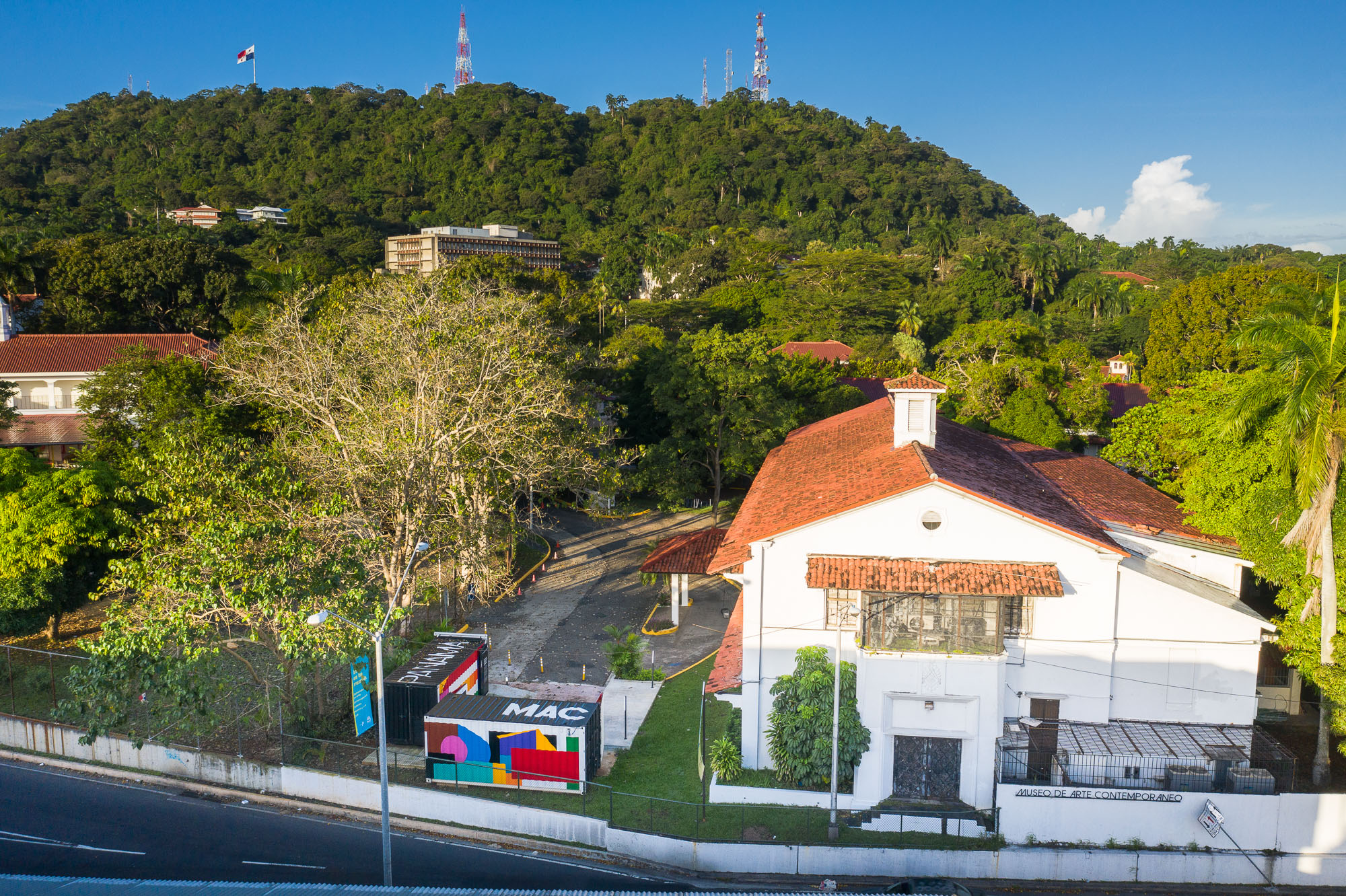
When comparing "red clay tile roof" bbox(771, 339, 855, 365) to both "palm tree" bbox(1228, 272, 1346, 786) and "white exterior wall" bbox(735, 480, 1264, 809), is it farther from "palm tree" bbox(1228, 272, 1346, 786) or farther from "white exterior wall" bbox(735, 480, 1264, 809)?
"white exterior wall" bbox(735, 480, 1264, 809)

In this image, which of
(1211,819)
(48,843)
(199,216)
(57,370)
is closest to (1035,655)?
(1211,819)

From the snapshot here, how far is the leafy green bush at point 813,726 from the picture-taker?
18922 millimetres

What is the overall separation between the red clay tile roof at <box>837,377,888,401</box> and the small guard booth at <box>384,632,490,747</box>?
35356 mm

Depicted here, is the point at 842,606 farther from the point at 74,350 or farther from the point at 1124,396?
the point at 74,350

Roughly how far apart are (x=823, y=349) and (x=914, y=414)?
46932mm

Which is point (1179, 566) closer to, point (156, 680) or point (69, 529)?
point (156, 680)

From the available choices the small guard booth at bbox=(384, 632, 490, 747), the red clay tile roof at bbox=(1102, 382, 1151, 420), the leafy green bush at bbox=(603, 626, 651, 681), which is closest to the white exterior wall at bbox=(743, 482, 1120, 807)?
the leafy green bush at bbox=(603, 626, 651, 681)

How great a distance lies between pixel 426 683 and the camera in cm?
2119

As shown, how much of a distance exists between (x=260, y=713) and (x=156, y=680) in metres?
3.24

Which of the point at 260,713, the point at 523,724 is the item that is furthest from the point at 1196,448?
the point at 260,713

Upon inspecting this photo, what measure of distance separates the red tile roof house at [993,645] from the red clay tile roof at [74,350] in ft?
128

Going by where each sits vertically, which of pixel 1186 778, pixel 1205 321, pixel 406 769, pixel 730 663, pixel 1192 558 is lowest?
pixel 406 769

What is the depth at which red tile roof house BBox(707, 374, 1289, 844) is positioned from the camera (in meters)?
18.5

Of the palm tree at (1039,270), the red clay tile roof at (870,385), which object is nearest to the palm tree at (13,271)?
the red clay tile roof at (870,385)
